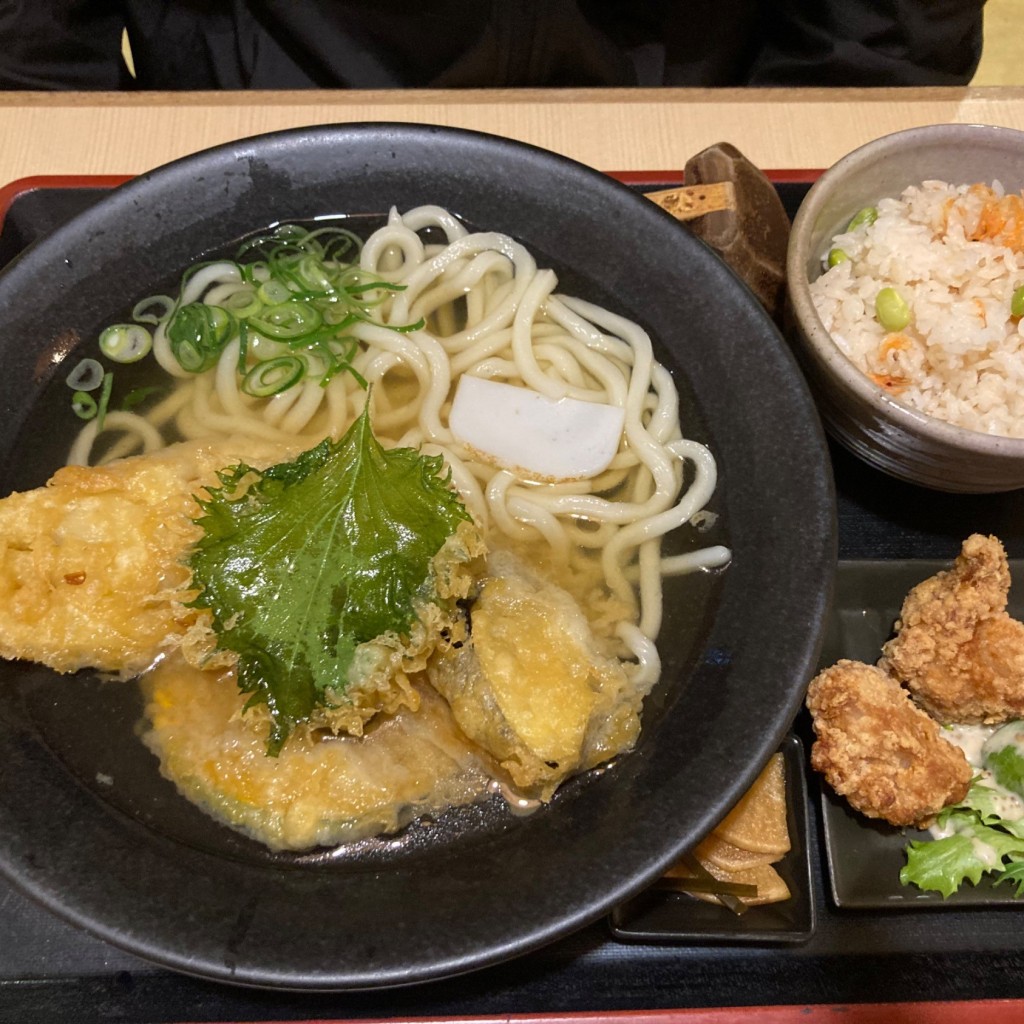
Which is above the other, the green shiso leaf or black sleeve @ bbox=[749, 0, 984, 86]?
black sleeve @ bbox=[749, 0, 984, 86]

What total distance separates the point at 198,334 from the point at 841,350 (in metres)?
1.71

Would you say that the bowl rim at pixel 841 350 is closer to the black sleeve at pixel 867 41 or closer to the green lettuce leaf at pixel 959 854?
the green lettuce leaf at pixel 959 854

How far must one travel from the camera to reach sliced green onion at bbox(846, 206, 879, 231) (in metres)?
2.28

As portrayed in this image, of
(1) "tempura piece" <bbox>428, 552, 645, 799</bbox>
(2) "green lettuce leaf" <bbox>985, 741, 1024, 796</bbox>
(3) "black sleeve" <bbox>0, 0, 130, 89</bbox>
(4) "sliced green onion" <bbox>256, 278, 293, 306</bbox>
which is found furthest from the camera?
(3) "black sleeve" <bbox>0, 0, 130, 89</bbox>

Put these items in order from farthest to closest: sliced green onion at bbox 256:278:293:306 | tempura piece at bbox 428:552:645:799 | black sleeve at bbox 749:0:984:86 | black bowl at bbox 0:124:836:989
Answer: black sleeve at bbox 749:0:984:86
sliced green onion at bbox 256:278:293:306
tempura piece at bbox 428:552:645:799
black bowl at bbox 0:124:836:989

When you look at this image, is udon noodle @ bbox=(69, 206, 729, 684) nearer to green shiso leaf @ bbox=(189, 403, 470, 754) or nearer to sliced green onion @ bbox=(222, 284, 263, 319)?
sliced green onion @ bbox=(222, 284, 263, 319)

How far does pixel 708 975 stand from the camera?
5.69ft

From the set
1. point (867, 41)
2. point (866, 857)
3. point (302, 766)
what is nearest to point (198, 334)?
point (302, 766)

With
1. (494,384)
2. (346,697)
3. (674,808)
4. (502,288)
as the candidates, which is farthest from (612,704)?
(502,288)

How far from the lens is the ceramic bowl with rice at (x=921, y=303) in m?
1.96

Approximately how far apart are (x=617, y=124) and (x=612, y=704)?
7.32 feet

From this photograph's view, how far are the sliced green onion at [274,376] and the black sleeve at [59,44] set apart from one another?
1779 millimetres

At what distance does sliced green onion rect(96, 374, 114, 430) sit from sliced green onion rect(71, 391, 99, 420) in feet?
0.04

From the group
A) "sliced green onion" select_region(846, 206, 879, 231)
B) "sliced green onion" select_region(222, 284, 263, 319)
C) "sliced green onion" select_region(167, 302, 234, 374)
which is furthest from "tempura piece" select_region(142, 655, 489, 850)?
"sliced green onion" select_region(846, 206, 879, 231)
